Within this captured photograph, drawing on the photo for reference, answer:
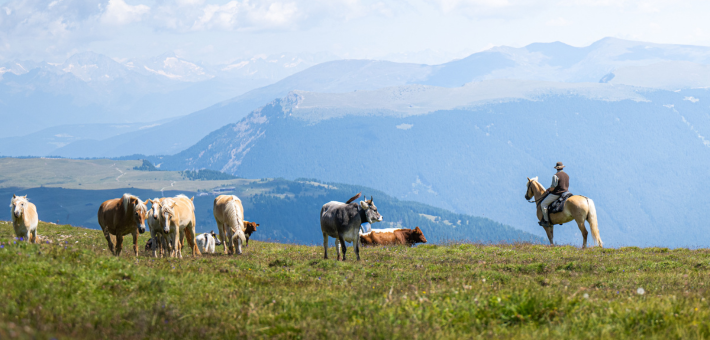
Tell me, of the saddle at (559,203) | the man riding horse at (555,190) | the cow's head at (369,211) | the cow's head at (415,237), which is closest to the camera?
the cow's head at (369,211)

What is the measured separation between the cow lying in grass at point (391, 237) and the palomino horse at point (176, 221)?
12.8m

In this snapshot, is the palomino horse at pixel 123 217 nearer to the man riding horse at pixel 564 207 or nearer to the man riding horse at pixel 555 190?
the man riding horse at pixel 564 207

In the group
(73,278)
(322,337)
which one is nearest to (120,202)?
(73,278)

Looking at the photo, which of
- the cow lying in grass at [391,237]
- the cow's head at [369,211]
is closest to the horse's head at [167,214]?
the cow's head at [369,211]

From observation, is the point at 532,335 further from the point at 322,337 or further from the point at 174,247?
the point at 174,247

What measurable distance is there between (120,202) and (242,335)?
44.3 ft

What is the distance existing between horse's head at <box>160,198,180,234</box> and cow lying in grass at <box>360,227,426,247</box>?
14.9m

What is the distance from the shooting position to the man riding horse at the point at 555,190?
1041 inches

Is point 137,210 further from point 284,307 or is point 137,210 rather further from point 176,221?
point 284,307

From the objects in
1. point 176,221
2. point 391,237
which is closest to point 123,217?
point 176,221

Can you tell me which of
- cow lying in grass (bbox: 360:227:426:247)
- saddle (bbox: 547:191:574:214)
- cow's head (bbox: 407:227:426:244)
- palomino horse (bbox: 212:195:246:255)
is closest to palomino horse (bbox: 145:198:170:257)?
palomino horse (bbox: 212:195:246:255)

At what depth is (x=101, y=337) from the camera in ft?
21.9

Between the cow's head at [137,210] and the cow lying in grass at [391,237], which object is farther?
the cow lying in grass at [391,237]

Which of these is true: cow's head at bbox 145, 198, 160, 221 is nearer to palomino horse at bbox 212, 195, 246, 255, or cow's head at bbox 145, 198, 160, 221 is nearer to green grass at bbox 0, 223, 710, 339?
palomino horse at bbox 212, 195, 246, 255
